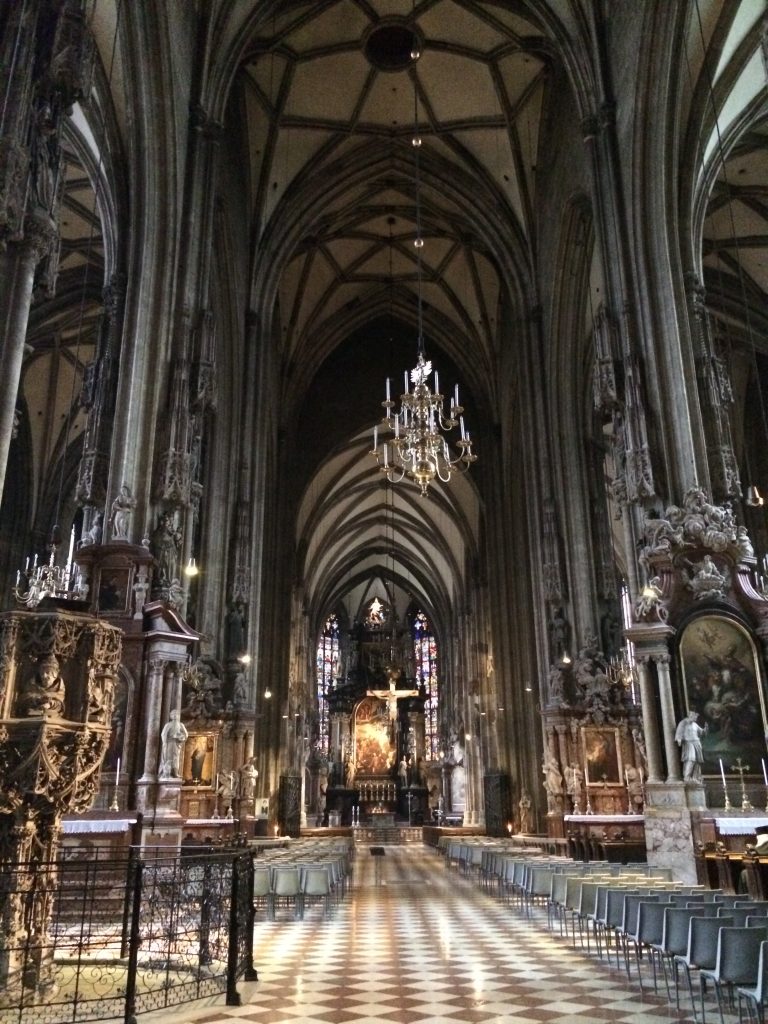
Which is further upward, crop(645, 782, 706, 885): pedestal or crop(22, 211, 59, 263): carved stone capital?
crop(22, 211, 59, 263): carved stone capital

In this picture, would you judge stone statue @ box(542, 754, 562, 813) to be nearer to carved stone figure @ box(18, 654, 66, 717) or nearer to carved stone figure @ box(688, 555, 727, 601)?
carved stone figure @ box(688, 555, 727, 601)

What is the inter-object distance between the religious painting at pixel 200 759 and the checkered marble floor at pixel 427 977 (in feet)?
22.6

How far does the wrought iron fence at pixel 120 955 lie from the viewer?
5133 millimetres

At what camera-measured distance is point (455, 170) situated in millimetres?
23938

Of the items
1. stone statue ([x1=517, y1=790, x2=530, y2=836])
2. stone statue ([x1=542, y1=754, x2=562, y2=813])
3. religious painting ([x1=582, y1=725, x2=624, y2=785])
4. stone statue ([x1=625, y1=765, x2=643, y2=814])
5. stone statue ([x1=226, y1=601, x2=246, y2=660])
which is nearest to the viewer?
stone statue ([x1=625, y1=765, x2=643, y2=814])

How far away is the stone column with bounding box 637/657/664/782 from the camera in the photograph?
13.1 meters

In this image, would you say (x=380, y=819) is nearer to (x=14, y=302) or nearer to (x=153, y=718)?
(x=153, y=718)

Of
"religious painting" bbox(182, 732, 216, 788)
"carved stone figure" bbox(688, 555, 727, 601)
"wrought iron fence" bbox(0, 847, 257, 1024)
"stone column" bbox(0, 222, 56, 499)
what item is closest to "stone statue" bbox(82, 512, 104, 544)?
"religious painting" bbox(182, 732, 216, 788)

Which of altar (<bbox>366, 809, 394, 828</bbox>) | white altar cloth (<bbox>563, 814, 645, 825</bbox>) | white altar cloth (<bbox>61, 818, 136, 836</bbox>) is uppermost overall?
white altar cloth (<bbox>61, 818, 136, 836</bbox>)

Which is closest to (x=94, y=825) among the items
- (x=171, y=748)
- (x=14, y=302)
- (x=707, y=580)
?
(x=171, y=748)

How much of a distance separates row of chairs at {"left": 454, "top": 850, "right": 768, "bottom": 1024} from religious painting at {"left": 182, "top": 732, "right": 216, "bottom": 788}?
9146 millimetres

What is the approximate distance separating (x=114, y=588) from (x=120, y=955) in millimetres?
6800

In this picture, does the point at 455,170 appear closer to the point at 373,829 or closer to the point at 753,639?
the point at 753,639

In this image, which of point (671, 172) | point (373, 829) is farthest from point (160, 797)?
point (373, 829)
